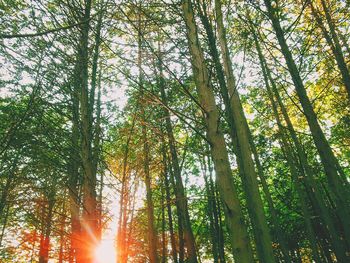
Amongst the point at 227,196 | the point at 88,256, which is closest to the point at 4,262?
the point at 88,256

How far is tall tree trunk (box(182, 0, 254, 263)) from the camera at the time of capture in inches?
86.9

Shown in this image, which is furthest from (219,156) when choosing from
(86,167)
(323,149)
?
(86,167)

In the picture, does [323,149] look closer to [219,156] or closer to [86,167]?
[219,156]

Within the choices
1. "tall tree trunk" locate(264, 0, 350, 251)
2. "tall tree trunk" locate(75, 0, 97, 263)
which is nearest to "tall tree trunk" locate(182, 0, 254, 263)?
"tall tree trunk" locate(264, 0, 350, 251)

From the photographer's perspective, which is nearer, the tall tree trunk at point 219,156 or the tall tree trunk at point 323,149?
the tall tree trunk at point 219,156

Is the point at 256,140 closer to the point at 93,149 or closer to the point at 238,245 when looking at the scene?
the point at 93,149

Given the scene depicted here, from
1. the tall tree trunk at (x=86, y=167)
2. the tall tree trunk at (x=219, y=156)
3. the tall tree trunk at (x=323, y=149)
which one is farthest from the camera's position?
the tall tree trunk at (x=86, y=167)

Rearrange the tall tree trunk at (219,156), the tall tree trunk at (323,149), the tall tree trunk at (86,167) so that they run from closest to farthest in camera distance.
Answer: the tall tree trunk at (219,156), the tall tree trunk at (323,149), the tall tree trunk at (86,167)

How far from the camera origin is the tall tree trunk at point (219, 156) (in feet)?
7.24

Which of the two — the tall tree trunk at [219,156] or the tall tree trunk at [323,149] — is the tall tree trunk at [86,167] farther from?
the tall tree trunk at [323,149]

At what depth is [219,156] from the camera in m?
2.48

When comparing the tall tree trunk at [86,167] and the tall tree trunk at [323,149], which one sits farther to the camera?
the tall tree trunk at [86,167]

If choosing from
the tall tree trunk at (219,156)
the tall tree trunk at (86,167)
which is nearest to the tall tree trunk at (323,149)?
the tall tree trunk at (219,156)

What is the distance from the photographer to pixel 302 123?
11.6 m
